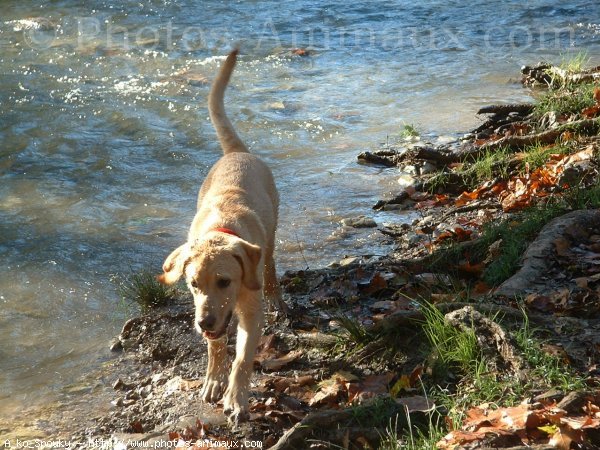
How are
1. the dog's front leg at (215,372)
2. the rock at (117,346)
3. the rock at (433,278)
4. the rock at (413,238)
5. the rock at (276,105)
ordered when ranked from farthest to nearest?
1. the rock at (276,105)
2. the rock at (413,238)
3. the rock at (117,346)
4. the rock at (433,278)
5. the dog's front leg at (215,372)

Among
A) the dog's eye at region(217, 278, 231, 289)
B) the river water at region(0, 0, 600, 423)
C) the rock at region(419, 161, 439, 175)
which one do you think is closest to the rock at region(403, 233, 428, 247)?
the river water at region(0, 0, 600, 423)

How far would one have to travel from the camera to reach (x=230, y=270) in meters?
4.35

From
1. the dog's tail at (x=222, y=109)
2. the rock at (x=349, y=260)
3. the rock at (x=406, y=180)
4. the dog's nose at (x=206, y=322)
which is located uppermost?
the dog's tail at (x=222, y=109)

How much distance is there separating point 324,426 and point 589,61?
886cm

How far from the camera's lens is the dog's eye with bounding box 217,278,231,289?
4.34 m

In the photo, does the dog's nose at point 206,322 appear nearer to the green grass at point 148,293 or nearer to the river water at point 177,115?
the river water at point 177,115

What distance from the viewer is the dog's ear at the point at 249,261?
4398 millimetres

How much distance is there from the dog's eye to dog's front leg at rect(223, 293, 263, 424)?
35 centimetres

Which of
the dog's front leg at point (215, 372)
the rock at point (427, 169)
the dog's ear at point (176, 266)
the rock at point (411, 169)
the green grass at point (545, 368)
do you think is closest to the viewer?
the green grass at point (545, 368)

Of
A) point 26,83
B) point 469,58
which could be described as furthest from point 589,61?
point 26,83

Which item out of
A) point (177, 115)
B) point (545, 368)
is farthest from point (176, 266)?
point (177, 115)

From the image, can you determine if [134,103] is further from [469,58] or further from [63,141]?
[469,58]

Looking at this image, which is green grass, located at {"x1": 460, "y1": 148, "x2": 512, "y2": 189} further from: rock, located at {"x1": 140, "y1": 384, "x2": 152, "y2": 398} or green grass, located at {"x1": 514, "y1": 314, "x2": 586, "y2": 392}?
rock, located at {"x1": 140, "y1": 384, "x2": 152, "y2": 398}

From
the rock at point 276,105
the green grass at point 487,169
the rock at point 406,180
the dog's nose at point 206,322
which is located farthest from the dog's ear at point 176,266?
the rock at point 276,105
